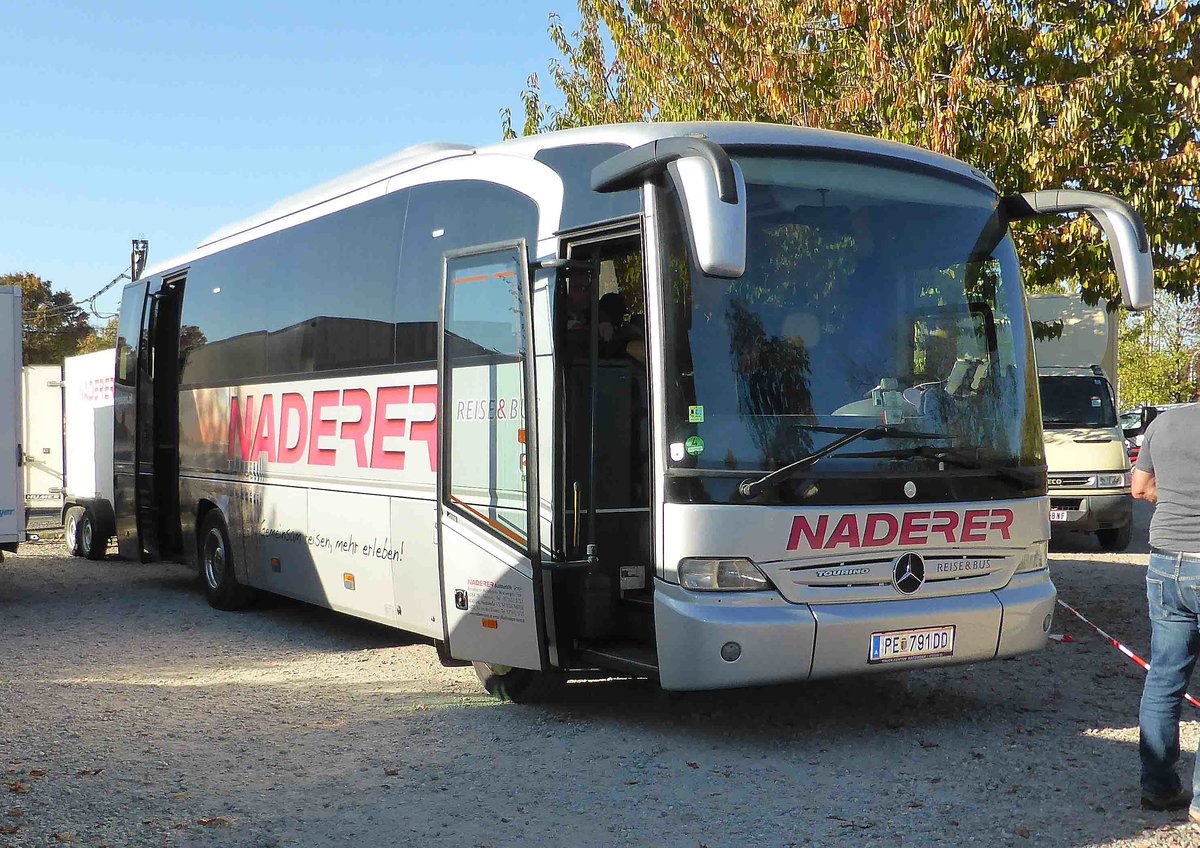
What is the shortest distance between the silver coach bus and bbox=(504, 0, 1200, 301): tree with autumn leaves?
3126mm

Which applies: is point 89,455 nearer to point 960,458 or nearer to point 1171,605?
point 960,458

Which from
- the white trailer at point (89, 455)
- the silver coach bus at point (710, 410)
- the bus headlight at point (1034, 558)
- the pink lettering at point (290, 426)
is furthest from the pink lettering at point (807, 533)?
the white trailer at point (89, 455)

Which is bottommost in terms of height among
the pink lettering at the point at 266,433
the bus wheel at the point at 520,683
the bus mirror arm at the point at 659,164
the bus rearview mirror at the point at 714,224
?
the bus wheel at the point at 520,683

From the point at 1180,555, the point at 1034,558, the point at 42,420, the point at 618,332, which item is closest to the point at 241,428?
the point at 618,332

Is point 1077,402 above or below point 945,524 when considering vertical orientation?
above

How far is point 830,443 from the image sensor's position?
689 cm

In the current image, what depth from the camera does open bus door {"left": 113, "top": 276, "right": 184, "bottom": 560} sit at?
14328mm

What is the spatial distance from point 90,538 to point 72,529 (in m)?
0.91

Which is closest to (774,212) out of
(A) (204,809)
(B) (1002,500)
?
(B) (1002,500)

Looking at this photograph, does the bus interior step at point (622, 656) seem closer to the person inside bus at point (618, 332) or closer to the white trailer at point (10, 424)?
the person inside bus at point (618, 332)

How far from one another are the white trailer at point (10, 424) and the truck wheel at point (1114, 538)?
43.5 ft

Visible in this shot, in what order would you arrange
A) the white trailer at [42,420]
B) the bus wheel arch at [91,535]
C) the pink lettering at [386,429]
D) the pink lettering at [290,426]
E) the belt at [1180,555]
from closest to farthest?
the belt at [1180,555]
the pink lettering at [386,429]
the pink lettering at [290,426]
the bus wheel arch at [91,535]
the white trailer at [42,420]

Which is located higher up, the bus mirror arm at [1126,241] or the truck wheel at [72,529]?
the bus mirror arm at [1126,241]

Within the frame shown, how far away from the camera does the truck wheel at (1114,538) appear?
17.4 meters
